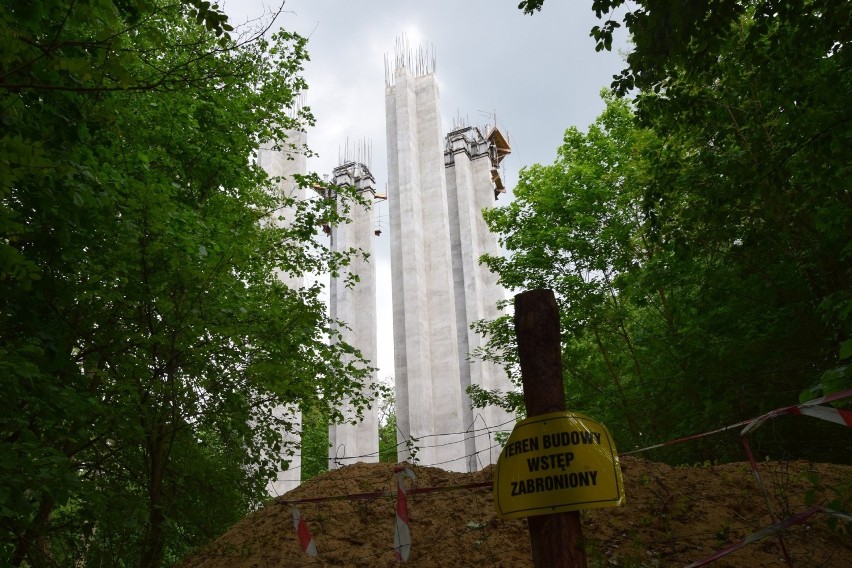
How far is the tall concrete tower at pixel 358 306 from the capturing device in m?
30.7

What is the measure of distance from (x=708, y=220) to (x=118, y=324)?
7631 mm

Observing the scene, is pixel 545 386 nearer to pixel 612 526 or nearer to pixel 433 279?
pixel 612 526

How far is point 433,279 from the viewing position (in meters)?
32.1

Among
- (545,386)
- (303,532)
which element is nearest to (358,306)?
(303,532)

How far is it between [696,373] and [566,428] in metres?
10.8

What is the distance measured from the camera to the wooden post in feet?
11.3

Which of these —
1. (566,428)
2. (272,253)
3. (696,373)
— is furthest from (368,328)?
(566,428)

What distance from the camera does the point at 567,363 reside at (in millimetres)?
17953

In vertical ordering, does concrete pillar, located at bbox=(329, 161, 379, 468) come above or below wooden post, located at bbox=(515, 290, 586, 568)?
above

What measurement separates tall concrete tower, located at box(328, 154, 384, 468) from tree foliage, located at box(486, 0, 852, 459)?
35.9 feet

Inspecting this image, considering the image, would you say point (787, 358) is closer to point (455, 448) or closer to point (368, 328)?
point (455, 448)

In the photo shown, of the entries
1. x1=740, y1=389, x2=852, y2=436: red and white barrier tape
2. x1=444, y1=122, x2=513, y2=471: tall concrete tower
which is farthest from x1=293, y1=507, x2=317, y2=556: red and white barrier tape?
x1=444, y1=122, x2=513, y2=471: tall concrete tower

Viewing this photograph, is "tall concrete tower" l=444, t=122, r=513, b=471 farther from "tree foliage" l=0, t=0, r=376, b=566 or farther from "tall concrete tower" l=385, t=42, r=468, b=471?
"tree foliage" l=0, t=0, r=376, b=566

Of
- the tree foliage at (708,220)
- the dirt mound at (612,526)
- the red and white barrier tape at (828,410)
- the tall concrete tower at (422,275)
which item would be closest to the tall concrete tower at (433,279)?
the tall concrete tower at (422,275)
